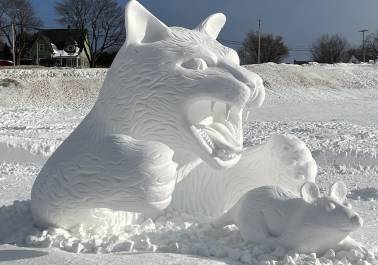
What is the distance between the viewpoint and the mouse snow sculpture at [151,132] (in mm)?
2508

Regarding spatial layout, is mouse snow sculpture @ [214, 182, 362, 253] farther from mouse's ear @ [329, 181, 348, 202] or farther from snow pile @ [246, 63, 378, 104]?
snow pile @ [246, 63, 378, 104]

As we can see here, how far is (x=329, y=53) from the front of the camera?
4725 centimetres

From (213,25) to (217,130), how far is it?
34.3 inches

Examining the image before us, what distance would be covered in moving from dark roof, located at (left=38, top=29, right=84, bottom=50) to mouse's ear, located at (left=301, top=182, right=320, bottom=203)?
3551 cm

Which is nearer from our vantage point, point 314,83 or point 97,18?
point 314,83

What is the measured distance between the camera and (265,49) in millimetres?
43250

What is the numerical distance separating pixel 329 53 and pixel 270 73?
102 feet

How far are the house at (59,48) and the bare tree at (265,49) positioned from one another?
13.5m

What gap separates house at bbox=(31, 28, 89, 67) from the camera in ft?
122

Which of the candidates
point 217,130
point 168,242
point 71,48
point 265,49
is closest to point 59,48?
point 71,48

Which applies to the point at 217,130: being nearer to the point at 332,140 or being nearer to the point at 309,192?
the point at 309,192

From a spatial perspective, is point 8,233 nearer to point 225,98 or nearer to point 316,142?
point 225,98

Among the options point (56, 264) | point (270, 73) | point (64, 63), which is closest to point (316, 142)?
point (56, 264)

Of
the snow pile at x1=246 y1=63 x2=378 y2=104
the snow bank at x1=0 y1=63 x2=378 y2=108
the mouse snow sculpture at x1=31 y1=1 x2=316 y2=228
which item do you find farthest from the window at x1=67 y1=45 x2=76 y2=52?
the mouse snow sculpture at x1=31 y1=1 x2=316 y2=228
